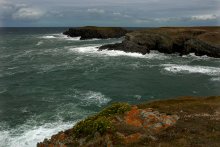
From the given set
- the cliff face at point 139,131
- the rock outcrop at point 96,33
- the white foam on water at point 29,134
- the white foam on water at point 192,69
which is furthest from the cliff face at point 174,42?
the cliff face at point 139,131

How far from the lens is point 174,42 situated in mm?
101688

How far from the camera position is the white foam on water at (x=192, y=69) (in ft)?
223

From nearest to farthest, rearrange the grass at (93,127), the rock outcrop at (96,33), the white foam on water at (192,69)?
the grass at (93,127) → the white foam on water at (192,69) → the rock outcrop at (96,33)

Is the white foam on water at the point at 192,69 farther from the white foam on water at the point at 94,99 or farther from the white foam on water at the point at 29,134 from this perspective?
the white foam on water at the point at 29,134

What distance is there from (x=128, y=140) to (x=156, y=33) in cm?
9035

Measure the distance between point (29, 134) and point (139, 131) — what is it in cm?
1776

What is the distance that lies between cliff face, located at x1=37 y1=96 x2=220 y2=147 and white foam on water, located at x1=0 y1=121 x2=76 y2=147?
11529 millimetres

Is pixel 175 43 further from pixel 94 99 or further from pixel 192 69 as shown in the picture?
pixel 94 99

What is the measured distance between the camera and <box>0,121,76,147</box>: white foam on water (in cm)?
3133

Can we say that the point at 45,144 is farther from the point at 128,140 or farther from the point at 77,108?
the point at 77,108

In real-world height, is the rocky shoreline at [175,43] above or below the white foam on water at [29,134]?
above

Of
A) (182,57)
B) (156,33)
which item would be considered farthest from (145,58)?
(156,33)

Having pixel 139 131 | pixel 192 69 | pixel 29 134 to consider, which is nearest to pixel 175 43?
pixel 192 69

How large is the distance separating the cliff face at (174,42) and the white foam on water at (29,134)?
6358cm
